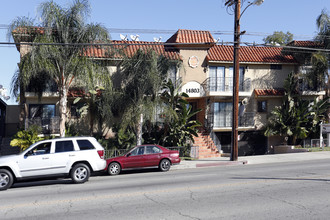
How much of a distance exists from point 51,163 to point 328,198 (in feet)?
31.3

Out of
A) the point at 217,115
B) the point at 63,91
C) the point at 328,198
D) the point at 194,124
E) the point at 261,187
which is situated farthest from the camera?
the point at 217,115

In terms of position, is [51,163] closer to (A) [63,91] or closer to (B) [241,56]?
(A) [63,91]

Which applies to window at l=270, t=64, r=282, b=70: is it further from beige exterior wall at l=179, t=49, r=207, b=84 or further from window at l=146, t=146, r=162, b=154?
window at l=146, t=146, r=162, b=154

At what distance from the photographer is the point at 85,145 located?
42.2ft

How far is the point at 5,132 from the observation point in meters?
25.1

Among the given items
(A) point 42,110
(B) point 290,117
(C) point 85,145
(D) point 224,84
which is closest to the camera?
(C) point 85,145

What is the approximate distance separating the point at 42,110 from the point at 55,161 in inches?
416

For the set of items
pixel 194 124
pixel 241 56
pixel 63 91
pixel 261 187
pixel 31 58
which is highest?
pixel 241 56

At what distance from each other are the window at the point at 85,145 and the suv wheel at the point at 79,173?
694 mm

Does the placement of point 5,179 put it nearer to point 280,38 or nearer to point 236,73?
point 236,73

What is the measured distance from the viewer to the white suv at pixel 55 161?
11672 millimetres

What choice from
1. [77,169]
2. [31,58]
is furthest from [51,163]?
[31,58]

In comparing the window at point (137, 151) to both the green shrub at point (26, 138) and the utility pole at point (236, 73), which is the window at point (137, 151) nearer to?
the utility pole at point (236, 73)

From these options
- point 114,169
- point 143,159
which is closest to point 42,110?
point 114,169
